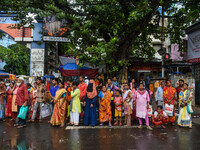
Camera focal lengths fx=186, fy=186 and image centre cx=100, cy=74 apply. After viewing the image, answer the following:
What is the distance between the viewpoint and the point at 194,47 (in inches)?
496

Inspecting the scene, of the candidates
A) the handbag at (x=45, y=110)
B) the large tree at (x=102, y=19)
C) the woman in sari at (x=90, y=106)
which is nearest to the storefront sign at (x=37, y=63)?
the large tree at (x=102, y=19)

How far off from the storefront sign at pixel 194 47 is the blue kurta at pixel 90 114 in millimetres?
8388

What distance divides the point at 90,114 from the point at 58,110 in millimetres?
1292

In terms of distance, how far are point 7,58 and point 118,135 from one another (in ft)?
71.0

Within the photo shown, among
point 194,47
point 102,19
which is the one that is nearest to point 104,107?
point 102,19

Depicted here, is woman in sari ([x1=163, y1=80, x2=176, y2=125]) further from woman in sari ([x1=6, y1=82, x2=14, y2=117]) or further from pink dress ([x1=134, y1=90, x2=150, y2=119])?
woman in sari ([x1=6, y1=82, x2=14, y2=117])

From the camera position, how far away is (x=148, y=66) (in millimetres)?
18234

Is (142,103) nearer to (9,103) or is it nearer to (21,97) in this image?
(21,97)

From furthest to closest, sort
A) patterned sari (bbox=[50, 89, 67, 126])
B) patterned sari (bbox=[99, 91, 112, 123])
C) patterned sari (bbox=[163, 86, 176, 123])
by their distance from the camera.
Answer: patterned sari (bbox=[163, 86, 176, 123]) < patterned sari (bbox=[99, 91, 112, 123]) < patterned sari (bbox=[50, 89, 67, 126])

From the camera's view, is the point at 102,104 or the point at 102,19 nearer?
the point at 102,104

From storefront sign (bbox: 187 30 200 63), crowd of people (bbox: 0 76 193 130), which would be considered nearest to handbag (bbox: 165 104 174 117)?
crowd of people (bbox: 0 76 193 130)

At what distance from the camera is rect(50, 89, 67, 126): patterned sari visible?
24.0 ft

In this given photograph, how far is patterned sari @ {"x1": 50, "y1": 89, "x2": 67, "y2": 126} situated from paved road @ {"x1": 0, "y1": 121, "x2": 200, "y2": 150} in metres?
0.33

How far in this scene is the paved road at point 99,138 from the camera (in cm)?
493
